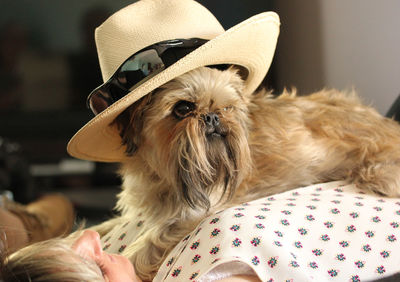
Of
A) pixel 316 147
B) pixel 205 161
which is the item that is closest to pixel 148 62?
pixel 205 161

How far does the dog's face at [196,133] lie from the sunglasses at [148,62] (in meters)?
0.04

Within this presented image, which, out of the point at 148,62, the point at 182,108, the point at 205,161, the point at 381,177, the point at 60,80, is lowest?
the point at 60,80

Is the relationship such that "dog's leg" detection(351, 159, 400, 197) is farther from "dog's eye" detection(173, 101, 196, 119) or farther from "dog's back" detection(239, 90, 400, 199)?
"dog's eye" detection(173, 101, 196, 119)

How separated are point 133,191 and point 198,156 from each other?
0.32 meters

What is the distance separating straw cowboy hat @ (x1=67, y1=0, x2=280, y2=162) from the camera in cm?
123

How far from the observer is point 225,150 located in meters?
1.25

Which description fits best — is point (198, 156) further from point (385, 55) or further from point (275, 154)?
point (385, 55)

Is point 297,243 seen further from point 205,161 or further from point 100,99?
point 100,99

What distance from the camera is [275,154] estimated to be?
53.5 inches

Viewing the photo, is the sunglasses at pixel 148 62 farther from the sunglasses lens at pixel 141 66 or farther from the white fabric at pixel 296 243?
the white fabric at pixel 296 243

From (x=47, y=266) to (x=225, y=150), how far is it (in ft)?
1.74

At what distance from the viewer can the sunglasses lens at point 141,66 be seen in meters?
1.24

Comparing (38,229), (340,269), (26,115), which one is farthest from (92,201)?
(340,269)

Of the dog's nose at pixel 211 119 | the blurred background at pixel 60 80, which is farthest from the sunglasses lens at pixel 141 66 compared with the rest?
the blurred background at pixel 60 80
